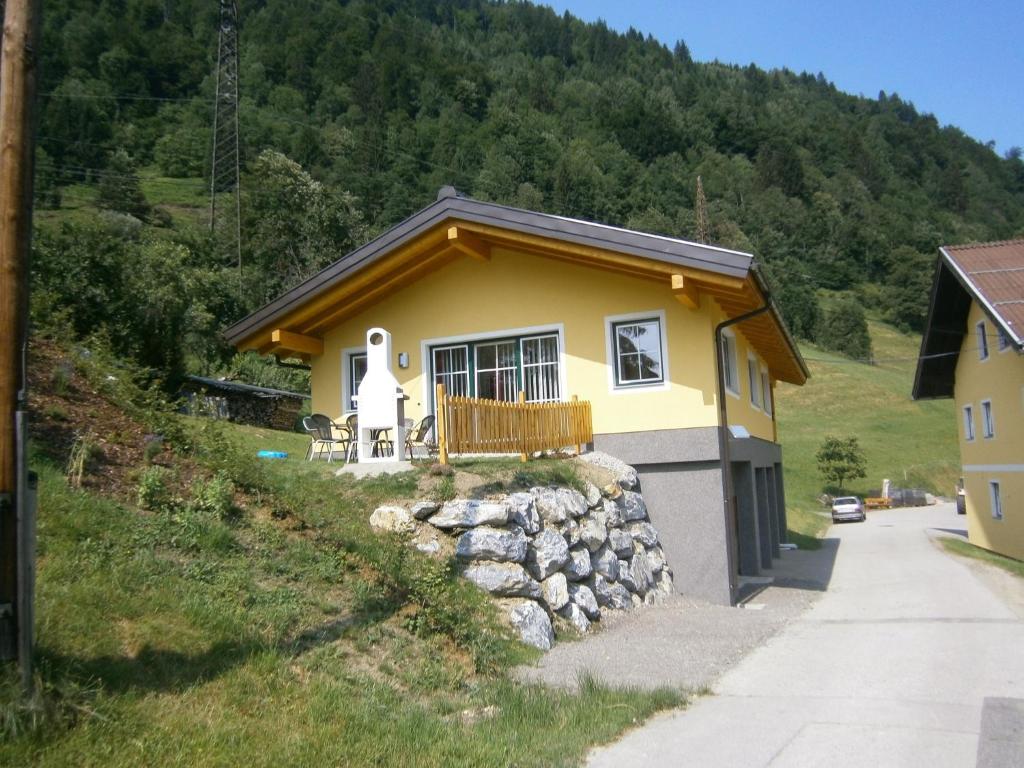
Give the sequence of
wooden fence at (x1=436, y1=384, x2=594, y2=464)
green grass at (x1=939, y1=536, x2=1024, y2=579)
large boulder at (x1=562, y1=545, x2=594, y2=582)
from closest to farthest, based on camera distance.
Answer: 1. large boulder at (x1=562, y1=545, x2=594, y2=582)
2. wooden fence at (x1=436, y1=384, x2=594, y2=464)
3. green grass at (x1=939, y1=536, x2=1024, y2=579)

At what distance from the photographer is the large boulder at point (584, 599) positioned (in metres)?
10.2

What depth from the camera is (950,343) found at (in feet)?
94.6

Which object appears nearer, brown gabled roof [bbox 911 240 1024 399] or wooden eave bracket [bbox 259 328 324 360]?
wooden eave bracket [bbox 259 328 324 360]

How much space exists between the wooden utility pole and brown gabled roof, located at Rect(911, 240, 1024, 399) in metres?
21.0

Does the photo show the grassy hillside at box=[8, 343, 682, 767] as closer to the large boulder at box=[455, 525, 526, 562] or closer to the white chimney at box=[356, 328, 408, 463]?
the large boulder at box=[455, 525, 526, 562]

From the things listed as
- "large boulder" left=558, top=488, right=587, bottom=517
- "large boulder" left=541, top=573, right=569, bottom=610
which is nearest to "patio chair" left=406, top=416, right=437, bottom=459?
"large boulder" left=558, top=488, right=587, bottom=517

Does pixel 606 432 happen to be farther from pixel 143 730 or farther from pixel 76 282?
pixel 76 282

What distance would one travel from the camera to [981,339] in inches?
1026

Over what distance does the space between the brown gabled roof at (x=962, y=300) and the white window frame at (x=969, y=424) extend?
1.92 meters

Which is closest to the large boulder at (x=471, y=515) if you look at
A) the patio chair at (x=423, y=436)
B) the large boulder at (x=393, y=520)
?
the large boulder at (x=393, y=520)

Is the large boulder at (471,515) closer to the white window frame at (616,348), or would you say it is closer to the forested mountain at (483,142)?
the white window frame at (616,348)

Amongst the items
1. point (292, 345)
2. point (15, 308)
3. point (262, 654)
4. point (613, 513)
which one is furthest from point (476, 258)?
point (15, 308)

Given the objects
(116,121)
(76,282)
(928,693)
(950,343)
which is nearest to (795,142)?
(116,121)

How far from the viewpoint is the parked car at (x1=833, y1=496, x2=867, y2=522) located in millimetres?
40750
